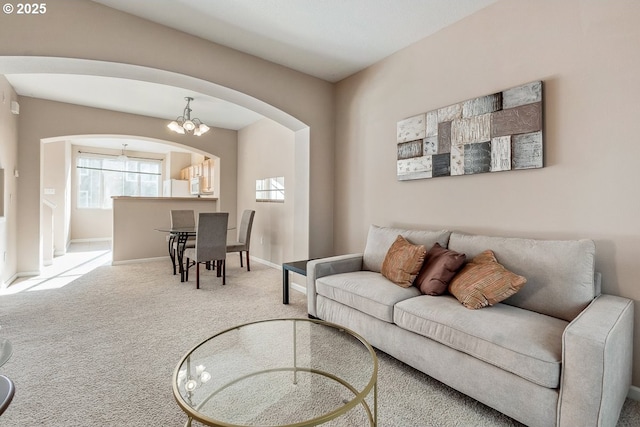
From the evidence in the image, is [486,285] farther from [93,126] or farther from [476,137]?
[93,126]

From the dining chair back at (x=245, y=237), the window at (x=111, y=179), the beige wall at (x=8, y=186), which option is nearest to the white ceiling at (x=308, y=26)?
the beige wall at (x=8, y=186)

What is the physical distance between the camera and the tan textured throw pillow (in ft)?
5.93

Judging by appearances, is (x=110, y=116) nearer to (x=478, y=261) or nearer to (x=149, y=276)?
(x=149, y=276)

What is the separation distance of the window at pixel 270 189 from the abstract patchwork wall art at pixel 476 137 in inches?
101

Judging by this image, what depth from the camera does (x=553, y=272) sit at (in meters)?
1.82

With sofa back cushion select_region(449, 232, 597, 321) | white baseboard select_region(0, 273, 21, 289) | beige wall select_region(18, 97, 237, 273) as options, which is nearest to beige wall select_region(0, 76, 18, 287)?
white baseboard select_region(0, 273, 21, 289)

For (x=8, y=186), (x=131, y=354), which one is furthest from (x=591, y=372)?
(x=8, y=186)

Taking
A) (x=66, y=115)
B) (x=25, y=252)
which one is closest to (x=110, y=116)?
(x=66, y=115)

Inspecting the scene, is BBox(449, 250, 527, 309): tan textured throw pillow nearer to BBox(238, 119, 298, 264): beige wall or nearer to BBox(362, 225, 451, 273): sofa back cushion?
BBox(362, 225, 451, 273): sofa back cushion

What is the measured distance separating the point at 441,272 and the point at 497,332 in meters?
0.61

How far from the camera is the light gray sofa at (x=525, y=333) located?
1.28m

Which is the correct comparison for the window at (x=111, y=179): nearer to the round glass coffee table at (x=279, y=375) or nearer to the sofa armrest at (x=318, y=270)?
the sofa armrest at (x=318, y=270)

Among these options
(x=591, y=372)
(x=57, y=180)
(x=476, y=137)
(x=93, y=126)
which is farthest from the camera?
(x=57, y=180)

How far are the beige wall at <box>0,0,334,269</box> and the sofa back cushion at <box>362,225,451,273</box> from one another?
97 cm
